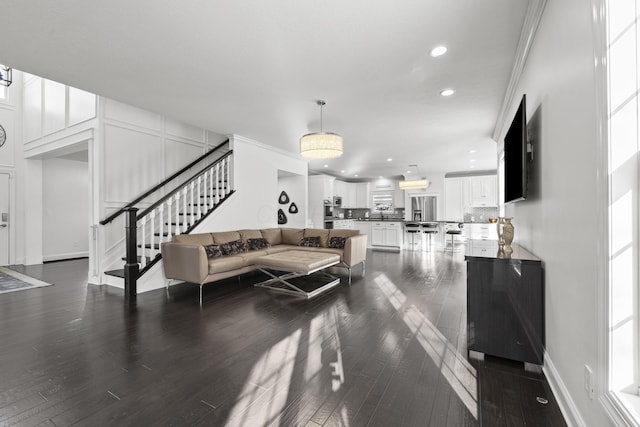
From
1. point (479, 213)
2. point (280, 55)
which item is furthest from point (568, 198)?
point (479, 213)

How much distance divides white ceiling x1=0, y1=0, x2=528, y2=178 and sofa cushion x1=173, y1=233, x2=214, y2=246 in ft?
6.46

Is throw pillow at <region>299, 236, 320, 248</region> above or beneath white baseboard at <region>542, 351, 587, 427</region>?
above

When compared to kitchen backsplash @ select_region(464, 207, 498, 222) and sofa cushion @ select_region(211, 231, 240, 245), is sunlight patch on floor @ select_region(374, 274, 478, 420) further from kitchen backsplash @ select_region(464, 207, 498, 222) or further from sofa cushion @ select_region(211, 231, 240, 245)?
kitchen backsplash @ select_region(464, 207, 498, 222)

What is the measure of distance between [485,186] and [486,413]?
31.9 feet

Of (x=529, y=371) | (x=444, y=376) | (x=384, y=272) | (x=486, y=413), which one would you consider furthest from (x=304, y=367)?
(x=384, y=272)

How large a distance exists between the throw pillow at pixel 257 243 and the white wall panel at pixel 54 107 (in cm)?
409

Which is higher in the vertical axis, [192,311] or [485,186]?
[485,186]

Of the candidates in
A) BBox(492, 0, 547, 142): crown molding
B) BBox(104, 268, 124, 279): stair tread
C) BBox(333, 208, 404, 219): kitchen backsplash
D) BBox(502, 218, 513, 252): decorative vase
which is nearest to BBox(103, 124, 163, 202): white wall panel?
BBox(104, 268, 124, 279): stair tread

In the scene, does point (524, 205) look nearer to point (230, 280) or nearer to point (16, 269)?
point (230, 280)

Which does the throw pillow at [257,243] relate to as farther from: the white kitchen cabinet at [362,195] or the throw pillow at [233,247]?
the white kitchen cabinet at [362,195]

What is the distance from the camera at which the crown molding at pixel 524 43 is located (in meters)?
2.23

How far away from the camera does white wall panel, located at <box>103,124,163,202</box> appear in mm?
4973

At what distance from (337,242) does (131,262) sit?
3323 millimetres

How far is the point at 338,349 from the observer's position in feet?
8.18
